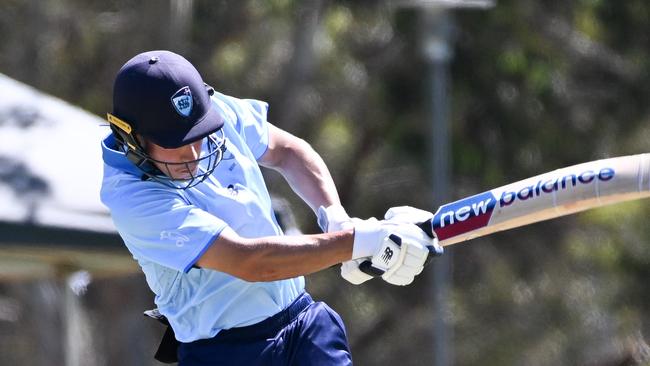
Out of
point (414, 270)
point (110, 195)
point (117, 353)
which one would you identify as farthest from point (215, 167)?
point (117, 353)

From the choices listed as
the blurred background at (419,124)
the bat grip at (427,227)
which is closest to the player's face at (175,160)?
the bat grip at (427,227)

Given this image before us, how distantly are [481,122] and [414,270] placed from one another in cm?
1412

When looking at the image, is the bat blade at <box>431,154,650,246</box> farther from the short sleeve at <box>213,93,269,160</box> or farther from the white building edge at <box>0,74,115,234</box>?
the white building edge at <box>0,74,115,234</box>

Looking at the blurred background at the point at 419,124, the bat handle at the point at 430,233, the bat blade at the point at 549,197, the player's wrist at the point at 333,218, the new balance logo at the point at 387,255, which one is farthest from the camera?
the blurred background at the point at 419,124

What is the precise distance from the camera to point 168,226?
5.08 metres

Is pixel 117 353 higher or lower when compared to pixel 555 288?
higher

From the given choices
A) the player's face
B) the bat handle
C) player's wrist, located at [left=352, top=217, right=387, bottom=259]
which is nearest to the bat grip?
the bat handle

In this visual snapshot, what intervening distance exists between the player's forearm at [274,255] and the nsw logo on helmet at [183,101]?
0.47 m

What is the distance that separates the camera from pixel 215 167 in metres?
5.22

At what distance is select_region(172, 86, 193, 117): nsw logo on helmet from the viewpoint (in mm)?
5094

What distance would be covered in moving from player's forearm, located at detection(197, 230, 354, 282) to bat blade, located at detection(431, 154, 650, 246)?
423 mm

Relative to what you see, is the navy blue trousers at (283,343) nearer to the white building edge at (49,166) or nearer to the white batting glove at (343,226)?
the white batting glove at (343,226)

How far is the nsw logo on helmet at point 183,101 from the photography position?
201 inches

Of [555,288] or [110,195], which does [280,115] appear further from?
[110,195]
